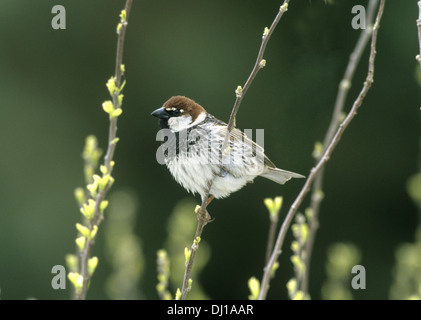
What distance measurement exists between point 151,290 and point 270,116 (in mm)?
1417

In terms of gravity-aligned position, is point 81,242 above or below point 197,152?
below

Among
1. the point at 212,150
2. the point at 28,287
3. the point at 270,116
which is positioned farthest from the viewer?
the point at 28,287

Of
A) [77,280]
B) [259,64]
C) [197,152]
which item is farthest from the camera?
[197,152]

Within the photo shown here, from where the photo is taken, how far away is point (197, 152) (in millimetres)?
2076

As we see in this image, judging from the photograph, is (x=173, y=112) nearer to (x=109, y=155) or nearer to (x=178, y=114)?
(x=178, y=114)

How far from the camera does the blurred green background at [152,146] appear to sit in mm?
4168

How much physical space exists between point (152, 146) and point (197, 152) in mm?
2237

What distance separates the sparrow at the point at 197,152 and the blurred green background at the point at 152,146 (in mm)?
1787

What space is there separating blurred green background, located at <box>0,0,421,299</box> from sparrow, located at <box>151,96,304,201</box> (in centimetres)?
179

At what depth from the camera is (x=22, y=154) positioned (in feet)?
14.7

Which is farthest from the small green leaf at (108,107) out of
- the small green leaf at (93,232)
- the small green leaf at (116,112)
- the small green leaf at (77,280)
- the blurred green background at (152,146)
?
the blurred green background at (152,146)

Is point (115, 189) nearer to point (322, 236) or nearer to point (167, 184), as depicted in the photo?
point (167, 184)

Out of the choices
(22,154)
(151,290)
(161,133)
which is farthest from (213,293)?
(161,133)

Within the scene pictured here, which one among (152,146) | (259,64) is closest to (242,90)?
(259,64)
